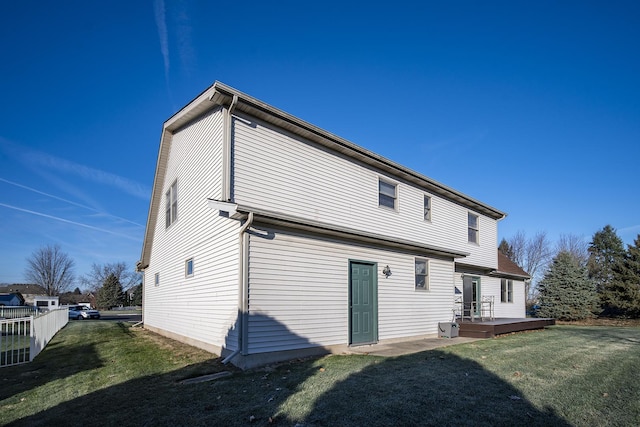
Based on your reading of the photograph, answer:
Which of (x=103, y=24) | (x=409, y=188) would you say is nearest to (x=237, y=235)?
(x=409, y=188)

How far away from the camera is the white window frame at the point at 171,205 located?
43.1 ft

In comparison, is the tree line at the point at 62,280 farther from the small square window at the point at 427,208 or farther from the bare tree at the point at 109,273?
the small square window at the point at 427,208

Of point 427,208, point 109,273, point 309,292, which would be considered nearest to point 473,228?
point 427,208

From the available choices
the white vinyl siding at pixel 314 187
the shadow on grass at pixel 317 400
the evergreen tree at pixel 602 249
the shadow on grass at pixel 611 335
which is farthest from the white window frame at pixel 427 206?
the evergreen tree at pixel 602 249

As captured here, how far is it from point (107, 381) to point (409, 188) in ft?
34.0

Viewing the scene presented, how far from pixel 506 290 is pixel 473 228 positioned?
491 centimetres

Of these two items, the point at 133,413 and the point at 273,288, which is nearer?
the point at 133,413

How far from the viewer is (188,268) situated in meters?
11.6

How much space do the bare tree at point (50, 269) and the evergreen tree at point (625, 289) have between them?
67.8 m

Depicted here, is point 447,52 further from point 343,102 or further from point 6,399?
point 6,399

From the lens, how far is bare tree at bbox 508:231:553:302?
1906 inches

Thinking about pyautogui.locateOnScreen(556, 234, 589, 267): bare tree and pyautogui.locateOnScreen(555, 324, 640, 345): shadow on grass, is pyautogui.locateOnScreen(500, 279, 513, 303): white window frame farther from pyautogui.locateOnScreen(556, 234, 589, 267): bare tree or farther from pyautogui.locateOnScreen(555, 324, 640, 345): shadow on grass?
pyautogui.locateOnScreen(556, 234, 589, 267): bare tree

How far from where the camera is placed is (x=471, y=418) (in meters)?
4.48

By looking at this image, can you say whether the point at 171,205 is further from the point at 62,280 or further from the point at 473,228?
the point at 62,280
